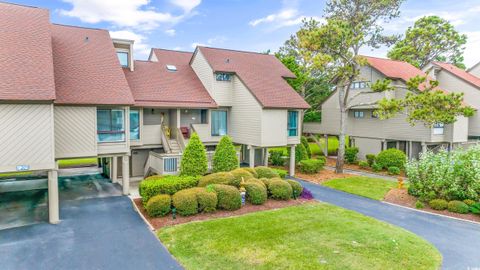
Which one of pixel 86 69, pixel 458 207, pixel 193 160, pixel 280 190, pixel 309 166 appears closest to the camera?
pixel 458 207

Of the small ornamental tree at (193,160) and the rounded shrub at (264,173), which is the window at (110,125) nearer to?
the small ornamental tree at (193,160)

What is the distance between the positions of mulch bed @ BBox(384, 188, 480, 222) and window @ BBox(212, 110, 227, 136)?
12117 millimetres

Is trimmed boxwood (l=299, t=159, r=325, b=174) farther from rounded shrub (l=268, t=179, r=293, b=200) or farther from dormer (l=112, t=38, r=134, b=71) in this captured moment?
dormer (l=112, t=38, r=134, b=71)

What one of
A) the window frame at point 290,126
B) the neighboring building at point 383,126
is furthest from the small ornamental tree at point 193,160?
the neighboring building at point 383,126

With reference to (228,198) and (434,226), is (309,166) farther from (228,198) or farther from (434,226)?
(228,198)

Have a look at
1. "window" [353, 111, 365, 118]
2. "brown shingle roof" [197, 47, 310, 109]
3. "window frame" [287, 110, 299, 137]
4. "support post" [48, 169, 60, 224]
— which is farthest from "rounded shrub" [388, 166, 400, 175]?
"support post" [48, 169, 60, 224]

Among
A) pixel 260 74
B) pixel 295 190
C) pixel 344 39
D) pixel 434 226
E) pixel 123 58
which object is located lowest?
pixel 434 226

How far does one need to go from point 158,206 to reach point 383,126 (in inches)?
876

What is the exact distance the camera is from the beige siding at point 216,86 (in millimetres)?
22719

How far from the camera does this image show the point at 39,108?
12.3 metres

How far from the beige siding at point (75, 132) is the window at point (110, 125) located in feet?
2.28

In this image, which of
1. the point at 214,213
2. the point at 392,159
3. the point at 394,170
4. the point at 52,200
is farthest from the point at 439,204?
the point at 52,200

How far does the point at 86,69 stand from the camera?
56.9ft

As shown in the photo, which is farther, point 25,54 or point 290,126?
point 290,126
